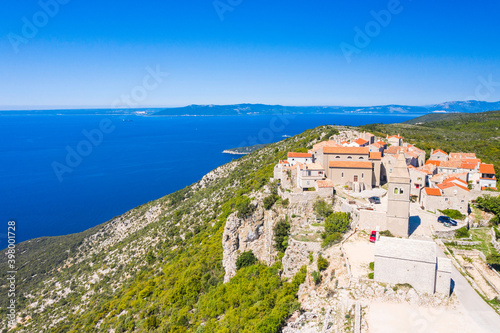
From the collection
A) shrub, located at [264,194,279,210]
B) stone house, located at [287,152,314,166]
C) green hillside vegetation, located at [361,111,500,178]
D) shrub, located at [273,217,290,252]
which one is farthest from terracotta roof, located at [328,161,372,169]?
green hillside vegetation, located at [361,111,500,178]

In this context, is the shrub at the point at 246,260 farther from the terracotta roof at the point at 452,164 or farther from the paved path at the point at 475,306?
the terracotta roof at the point at 452,164

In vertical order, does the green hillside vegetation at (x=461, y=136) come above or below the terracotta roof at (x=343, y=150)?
below

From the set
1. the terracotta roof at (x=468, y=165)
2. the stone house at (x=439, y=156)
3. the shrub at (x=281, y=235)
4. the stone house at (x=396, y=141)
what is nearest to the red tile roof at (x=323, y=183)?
the shrub at (x=281, y=235)

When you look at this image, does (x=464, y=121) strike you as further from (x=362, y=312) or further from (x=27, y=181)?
(x=27, y=181)

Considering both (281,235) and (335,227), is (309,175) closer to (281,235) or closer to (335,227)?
(281,235)

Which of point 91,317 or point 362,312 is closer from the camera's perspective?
point 362,312

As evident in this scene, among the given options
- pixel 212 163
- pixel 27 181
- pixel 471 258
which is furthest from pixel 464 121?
pixel 27 181

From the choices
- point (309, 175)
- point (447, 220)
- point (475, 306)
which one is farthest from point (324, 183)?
point (475, 306)
